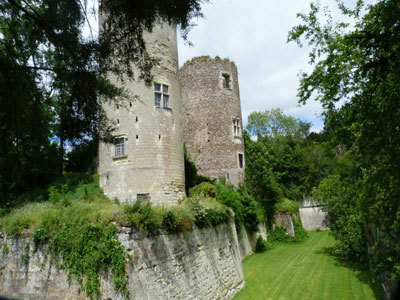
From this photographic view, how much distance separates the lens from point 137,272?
7.32 meters

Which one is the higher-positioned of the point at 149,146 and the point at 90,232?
the point at 149,146

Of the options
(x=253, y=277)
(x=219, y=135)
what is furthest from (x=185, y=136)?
(x=253, y=277)

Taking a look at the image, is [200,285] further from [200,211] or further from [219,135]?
[219,135]

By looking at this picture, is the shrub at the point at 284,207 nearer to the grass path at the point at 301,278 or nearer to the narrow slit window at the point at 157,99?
the grass path at the point at 301,278

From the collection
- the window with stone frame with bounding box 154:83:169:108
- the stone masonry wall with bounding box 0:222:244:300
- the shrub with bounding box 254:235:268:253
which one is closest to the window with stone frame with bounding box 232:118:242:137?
the shrub with bounding box 254:235:268:253

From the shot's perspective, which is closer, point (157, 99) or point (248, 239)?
point (157, 99)

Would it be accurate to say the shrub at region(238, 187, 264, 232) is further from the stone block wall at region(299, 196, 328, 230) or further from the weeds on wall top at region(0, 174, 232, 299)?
the stone block wall at region(299, 196, 328, 230)

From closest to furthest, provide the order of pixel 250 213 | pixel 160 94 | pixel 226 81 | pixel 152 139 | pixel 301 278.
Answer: pixel 301 278, pixel 152 139, pixel 160 94, pixel 250 213, pixel 226 81

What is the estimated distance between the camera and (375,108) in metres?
5.58

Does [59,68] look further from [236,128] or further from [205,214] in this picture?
[236,128]

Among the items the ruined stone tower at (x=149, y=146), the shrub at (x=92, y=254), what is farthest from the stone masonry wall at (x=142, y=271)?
the ruined stone tower at (x=149, y=146)

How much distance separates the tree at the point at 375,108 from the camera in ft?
16.5

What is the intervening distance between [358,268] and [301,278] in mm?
2495

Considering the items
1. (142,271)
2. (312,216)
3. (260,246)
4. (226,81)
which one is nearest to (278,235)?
(260,246)
